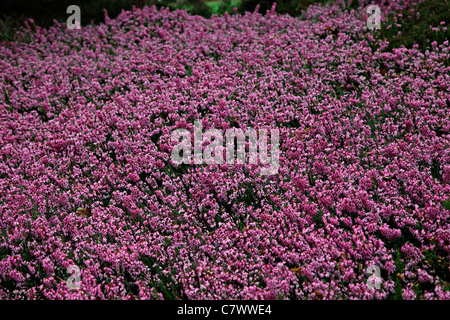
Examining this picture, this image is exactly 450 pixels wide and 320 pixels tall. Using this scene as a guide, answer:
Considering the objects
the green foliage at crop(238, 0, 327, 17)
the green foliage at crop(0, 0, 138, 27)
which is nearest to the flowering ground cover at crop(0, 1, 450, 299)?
the green foliage at crop(238, 0, 327, 17)

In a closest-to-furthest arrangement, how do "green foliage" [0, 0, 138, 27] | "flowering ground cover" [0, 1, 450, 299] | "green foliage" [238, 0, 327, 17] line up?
"flowering ground cover" [0, 1, 450, 299], "green foliage" [238, 0, 327, 17], "green foliage" [0, 0, 138, 27]

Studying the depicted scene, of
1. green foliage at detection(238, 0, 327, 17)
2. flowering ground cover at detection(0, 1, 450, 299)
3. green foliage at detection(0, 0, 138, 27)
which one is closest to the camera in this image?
flowering ground cover at detection(0, 1, 450, 299)

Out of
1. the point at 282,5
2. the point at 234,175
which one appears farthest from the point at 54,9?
the point at 234,175

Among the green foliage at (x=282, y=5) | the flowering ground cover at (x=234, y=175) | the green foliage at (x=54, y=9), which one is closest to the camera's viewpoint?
the flowering ground cover at (x=234, y=175)

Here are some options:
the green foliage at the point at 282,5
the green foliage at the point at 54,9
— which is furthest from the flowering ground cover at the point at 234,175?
the green foliage at the point at 54,9

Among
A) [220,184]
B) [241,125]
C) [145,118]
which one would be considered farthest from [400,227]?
[145,118]

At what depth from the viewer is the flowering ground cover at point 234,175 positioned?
3748mm

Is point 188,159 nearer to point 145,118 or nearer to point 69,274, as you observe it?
point 145,118

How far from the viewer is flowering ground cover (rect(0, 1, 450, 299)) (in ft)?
12.3

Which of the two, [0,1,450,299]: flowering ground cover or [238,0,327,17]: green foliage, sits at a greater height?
[238,0,327,17]: green foliage

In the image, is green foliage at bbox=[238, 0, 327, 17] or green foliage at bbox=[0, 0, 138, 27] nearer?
green foliage at bbox=[238, 0, 327, 17]

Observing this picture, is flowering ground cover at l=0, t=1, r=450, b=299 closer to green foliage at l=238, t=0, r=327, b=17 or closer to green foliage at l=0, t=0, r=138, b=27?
green foliage at l=238, t=0, r=327, b=17

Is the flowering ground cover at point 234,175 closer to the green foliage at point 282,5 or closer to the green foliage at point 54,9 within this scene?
the green foliage at point 282,5

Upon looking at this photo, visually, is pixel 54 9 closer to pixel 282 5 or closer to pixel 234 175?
pixel 282 5
